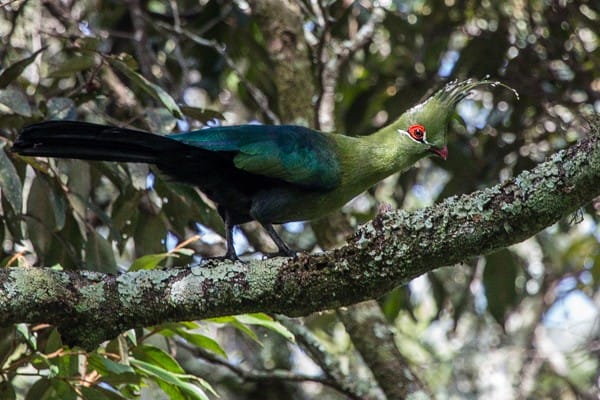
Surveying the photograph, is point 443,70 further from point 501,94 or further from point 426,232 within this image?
point 426,232

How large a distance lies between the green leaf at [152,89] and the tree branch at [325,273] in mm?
1068

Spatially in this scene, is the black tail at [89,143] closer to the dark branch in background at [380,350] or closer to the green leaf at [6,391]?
the green leaf at [6,391]

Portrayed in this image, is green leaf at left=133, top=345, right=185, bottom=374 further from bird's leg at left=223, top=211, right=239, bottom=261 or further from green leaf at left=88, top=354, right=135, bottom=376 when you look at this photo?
bird's leg at left=223, top=211, right=239, bottom=261

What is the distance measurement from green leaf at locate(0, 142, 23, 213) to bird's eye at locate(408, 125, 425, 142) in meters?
1.79

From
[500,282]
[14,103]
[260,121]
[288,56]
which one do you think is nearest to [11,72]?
[14,103]

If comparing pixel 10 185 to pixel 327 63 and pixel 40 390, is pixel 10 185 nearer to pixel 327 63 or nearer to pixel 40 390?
pixel 40 390

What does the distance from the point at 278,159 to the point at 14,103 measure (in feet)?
3.70

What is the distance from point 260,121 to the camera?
6.69 meters

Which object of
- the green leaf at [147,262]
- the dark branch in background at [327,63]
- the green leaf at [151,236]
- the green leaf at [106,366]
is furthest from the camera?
the dark branch in background at [327,63]

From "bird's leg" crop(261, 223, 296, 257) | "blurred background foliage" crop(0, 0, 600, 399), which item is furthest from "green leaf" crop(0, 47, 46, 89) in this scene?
"bird's leg" crop(261, 223, 296, 257)

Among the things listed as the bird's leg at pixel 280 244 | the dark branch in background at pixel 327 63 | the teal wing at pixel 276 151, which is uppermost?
the dark branch in background at pixel 327 63

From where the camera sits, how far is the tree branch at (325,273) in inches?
101

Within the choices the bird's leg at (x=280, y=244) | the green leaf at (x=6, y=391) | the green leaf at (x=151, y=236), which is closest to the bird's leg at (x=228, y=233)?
the bird's leg at (x=280, y=244)

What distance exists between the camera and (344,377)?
461 centimetres
